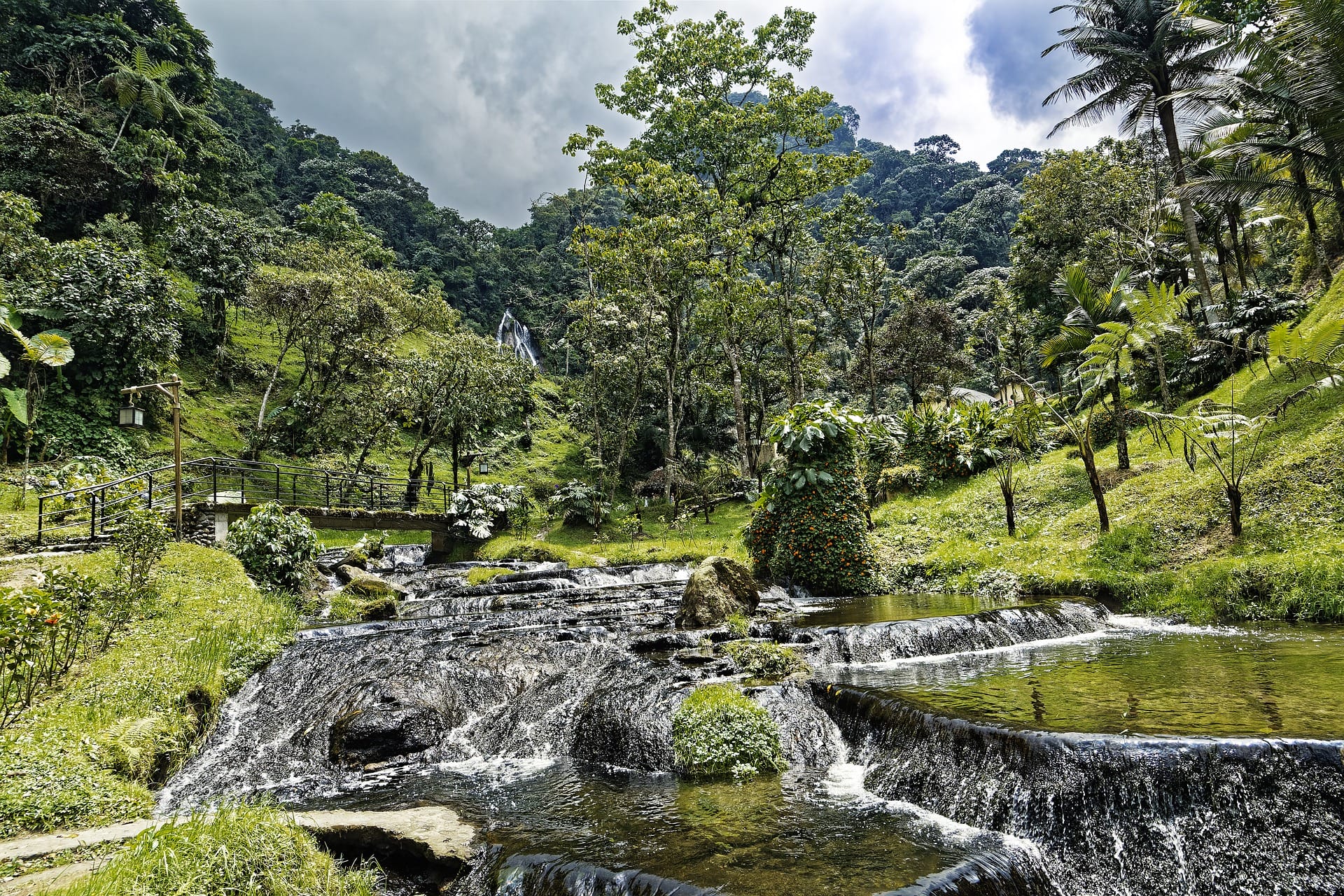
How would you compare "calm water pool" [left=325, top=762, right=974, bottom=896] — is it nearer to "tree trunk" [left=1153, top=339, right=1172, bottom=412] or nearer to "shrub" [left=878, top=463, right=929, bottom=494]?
"shrub" [left=878, top=463, right=929, bottom=494]

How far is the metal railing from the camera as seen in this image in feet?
46.2

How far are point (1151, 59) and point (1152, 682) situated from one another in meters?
23.4

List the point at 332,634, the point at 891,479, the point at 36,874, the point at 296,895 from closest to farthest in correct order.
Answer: the point at 36,874 < the point at 296,895 < the point at 332,634 < the point at 891,479

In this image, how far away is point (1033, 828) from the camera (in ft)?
15.5

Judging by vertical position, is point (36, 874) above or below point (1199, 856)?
above

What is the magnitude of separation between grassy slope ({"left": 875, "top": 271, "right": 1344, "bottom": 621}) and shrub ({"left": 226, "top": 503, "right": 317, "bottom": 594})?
14.1m

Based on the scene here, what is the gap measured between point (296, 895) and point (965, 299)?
66431 mm

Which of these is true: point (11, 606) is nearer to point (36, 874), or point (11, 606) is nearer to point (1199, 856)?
point (36, 874)

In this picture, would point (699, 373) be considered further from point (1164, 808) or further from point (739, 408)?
point (1164, 808)

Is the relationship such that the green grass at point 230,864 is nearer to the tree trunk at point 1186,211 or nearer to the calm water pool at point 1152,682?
the calm water pool at point 1152,682

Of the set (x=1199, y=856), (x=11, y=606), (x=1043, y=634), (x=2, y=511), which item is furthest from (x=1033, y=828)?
(x=2, y=511)

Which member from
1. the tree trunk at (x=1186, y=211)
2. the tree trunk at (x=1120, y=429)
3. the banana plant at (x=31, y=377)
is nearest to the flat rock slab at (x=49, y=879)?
the banana plant at (x=31, y=377)

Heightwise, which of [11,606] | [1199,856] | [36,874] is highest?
[11,606]

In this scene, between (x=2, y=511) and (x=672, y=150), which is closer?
(x=2, y=511)
